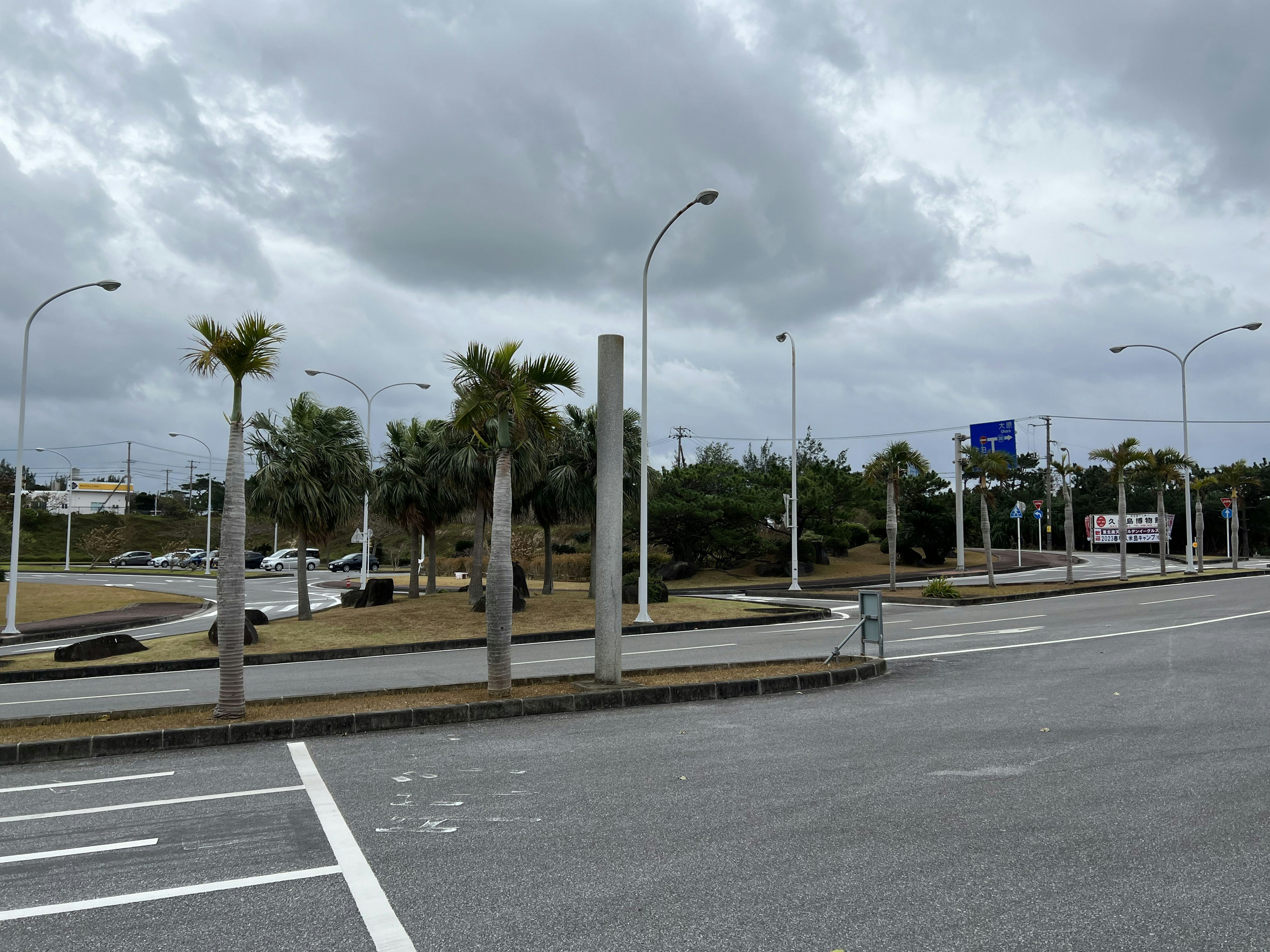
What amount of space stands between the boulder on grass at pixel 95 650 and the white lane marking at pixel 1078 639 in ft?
49.9

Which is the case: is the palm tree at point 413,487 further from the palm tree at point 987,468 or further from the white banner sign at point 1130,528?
the white banner sign at point 1130,528

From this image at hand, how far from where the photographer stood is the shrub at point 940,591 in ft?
93.9

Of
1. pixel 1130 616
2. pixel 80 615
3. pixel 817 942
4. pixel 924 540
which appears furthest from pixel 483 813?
pixel 924 540

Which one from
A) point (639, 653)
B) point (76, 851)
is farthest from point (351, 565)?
point (76, 851)

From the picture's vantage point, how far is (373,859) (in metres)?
5.10

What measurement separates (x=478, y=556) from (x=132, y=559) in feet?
209

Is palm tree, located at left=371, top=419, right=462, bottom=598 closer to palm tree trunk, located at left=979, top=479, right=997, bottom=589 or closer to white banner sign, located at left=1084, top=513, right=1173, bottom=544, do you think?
palm tree trunk, located at left=979, top=479, right=997, bottom=589

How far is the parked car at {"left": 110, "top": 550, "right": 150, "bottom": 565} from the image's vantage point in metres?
74.9

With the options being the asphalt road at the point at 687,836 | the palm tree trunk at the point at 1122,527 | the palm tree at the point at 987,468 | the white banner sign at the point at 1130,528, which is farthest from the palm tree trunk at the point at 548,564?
the white banner sign at the point at 1130,528

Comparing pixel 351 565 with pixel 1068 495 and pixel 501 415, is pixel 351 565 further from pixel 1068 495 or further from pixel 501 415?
pixel 501 415

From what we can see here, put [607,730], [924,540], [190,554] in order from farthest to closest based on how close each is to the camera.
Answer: [190,554], [924,540], [607,730]

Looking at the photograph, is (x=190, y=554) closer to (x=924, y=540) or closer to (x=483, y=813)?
(x=924, y=540)

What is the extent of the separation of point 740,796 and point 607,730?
3.05 metres

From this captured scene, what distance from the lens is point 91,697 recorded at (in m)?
13.4
